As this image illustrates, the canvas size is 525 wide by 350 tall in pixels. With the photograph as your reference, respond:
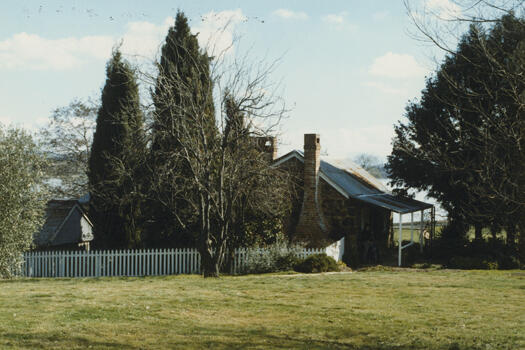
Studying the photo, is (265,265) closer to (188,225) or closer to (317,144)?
(188,225)

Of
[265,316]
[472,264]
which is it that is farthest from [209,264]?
[472,264]

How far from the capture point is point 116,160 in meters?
23.4

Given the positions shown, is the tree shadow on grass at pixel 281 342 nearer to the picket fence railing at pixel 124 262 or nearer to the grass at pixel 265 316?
the grass at pixel 265 316

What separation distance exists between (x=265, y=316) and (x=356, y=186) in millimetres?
18102

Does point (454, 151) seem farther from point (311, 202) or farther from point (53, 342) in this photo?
point (53, 342)

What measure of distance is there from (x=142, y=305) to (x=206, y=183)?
8.05m

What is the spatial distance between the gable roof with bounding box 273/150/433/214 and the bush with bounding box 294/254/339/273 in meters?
5.04

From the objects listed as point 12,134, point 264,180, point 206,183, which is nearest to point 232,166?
point 206,183

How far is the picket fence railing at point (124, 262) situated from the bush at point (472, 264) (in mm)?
6018

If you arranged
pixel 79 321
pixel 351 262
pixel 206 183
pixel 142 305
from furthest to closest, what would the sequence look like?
1. pixel 351 262
2. pixel 206 183
3. pixel 142 305
4. pixel 79 321

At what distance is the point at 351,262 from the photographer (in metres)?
24.2

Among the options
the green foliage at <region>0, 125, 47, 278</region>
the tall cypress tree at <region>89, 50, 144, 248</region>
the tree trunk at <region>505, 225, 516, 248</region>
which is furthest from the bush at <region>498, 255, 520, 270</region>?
the green foliage at <region>0, 125, 47, 278</region>

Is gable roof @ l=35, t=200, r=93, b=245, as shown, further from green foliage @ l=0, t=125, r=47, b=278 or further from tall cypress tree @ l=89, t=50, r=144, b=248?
green foliage @ l=0, t=125, r=47, b=278

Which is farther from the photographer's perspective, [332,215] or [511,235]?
[332,215]
